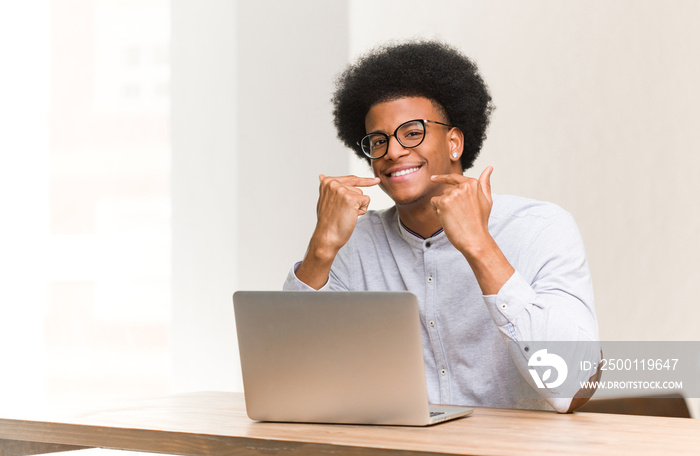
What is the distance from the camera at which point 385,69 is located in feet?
6.93

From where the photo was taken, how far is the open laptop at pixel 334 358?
1.17 m

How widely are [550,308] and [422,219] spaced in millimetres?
533

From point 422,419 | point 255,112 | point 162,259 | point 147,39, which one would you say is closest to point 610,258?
point 255,112

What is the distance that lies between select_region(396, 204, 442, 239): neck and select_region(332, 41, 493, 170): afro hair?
248 mm

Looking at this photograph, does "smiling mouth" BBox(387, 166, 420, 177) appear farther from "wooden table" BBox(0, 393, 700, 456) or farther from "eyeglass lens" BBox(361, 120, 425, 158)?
"wooden table" BBox(0, 393, 700, 456)

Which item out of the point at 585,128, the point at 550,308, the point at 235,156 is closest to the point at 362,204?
the point at 550,308

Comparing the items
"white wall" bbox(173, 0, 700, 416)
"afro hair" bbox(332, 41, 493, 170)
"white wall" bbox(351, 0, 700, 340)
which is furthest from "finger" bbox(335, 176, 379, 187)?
"white wall" bbox(351, 0, 700, 340)

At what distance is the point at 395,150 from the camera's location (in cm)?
188

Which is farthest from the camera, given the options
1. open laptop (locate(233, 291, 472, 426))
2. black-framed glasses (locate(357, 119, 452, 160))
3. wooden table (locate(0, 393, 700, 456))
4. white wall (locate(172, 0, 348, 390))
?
white wall (locate(172, 0, 348, 390))

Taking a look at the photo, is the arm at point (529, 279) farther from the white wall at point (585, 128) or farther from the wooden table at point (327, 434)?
the white wall at point (585, 128)

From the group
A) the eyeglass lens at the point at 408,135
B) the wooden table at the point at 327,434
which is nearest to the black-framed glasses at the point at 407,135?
the eyeglass lens at the point at 408,135

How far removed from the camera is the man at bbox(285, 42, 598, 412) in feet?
4.94

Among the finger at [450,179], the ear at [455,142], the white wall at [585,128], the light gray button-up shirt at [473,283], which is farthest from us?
the white wall at [585,128]

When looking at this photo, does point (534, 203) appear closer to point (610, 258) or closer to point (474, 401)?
point (474, 401)
